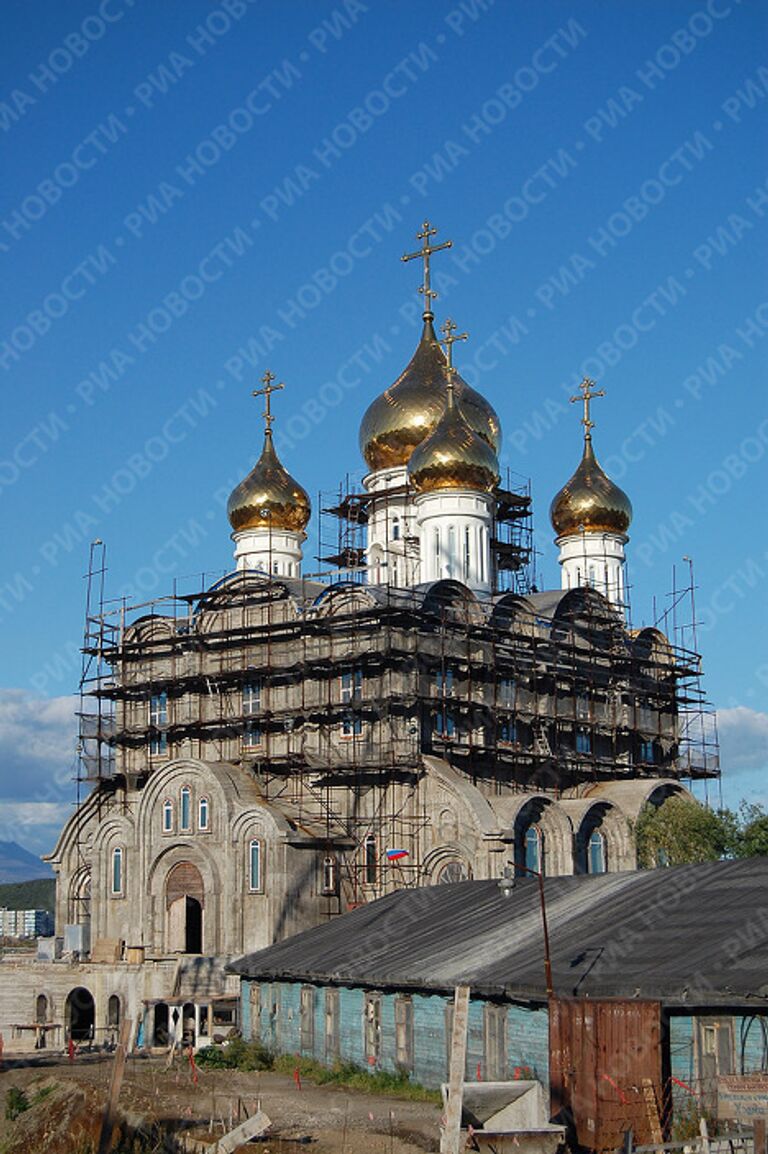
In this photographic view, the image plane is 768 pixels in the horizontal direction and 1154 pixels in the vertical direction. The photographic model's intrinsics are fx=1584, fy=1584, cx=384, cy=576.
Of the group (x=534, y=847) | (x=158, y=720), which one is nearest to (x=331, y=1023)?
(x=534, y=847)

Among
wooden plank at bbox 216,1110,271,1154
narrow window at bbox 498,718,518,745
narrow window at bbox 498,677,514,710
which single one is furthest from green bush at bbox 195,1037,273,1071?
narrow window at bbox 498,677,514,710

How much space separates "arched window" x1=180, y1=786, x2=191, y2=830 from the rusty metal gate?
23486mm

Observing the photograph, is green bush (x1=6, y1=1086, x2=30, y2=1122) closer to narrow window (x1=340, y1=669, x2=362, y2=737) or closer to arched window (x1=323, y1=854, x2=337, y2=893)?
arched window (x1=323, y1=854, x2=337, y2=893)

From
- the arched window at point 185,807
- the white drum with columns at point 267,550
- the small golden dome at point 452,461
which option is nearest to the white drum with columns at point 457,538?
the small golden dome at point 452,461

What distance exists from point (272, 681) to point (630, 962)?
23.7m

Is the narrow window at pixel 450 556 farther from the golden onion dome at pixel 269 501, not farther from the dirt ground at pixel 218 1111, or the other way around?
the dirt ground at pixel 218 1111

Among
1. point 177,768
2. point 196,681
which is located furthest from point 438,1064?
point 196,681

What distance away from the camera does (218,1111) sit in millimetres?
24234

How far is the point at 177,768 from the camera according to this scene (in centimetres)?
4356

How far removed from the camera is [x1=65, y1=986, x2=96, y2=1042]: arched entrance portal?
40.2 m

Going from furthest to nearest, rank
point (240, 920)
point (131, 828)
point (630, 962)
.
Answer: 1. point (131, 828)
2. point (240, 920)
3. point (630, 962)

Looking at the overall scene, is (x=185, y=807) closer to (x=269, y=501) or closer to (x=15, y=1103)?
(x=269, y=501)

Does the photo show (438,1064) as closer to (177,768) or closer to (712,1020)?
(712,1020)

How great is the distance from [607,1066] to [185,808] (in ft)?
79.9
